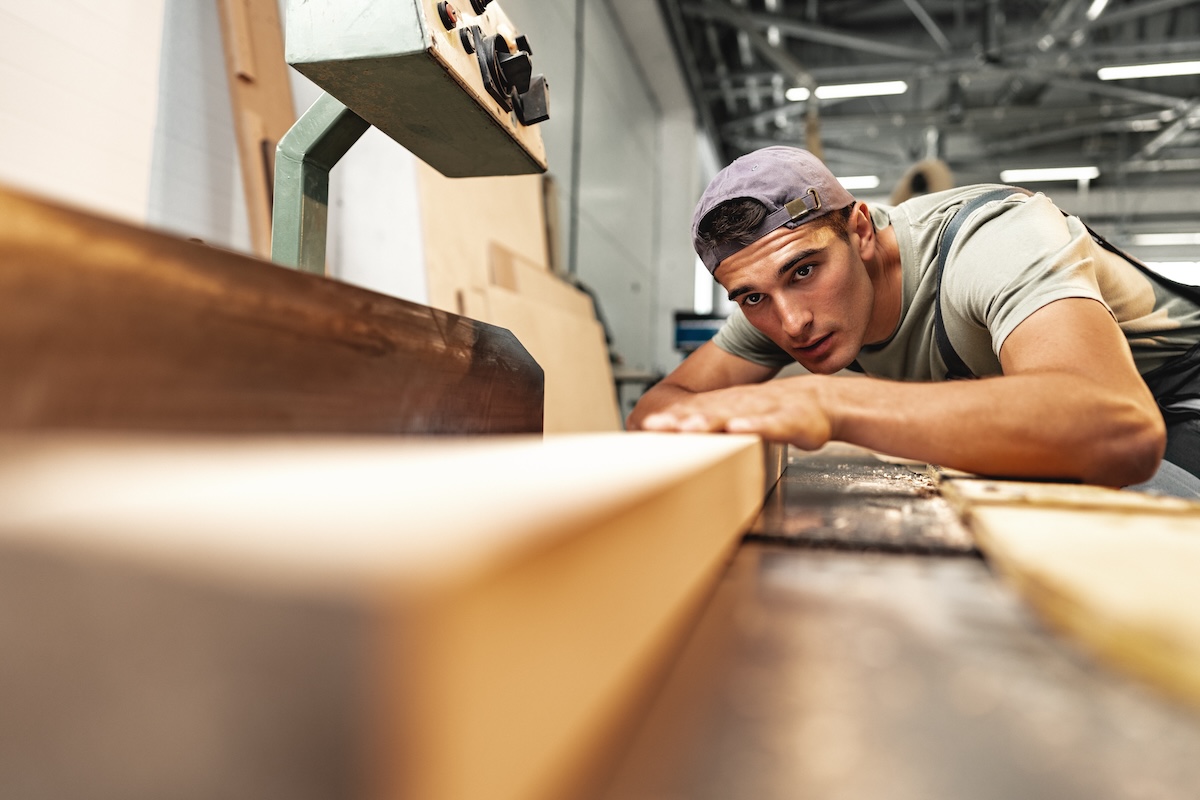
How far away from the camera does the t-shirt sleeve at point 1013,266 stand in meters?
1.20

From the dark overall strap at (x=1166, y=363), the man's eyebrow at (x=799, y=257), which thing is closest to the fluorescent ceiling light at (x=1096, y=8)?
the dark overall strap at (x=1166, y=363)

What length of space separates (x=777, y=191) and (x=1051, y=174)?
1064 cm

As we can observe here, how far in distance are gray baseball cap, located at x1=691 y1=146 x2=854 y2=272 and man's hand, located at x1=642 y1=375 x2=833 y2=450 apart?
593 millimetres

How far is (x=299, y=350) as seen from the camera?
2.08ft

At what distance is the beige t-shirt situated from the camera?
Result: 123 cm

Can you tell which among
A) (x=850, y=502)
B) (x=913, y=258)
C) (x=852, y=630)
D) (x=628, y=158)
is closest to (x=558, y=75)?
(x=628, y=158)

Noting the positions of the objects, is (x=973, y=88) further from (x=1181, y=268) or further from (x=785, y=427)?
(x=785, y=427)

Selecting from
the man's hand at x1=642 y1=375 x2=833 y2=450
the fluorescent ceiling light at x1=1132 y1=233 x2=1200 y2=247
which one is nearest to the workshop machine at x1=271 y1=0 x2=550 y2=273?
the man's hand at x1=642 y1=375 x2=833 y2=450

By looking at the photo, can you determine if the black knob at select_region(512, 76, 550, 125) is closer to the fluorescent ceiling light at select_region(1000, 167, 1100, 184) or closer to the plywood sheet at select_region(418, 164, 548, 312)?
the plywood sheet at select_region(418, 164, 548, 312)

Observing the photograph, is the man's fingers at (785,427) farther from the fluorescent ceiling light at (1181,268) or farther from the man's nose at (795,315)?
the fluorescent ceiling light at (1181,268)

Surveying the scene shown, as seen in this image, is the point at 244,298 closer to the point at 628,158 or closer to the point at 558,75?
the point at 558,75

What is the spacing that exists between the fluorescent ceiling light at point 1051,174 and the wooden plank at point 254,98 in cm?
1033

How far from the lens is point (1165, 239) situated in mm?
11086

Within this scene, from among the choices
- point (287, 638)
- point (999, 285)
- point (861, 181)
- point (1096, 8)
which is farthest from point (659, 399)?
point (861, 181)
